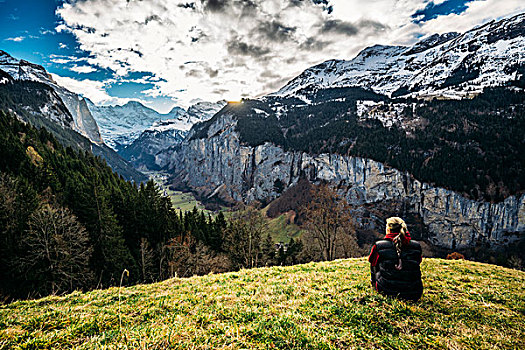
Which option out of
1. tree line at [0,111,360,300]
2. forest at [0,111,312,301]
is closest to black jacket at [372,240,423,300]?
forest at [0,111,312,301]

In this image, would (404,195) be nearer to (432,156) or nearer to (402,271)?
(432,156)

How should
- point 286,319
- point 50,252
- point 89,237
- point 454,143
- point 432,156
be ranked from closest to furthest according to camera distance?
point 286,319, point 50,252, point 89,237, point 432,156, point 454,143

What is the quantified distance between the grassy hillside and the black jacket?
34 cm

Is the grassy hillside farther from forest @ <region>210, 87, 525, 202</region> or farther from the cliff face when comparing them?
forest @ <region>210, 87, 525, 202</region>

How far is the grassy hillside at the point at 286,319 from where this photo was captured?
4.73m

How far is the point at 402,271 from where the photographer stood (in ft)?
22.1

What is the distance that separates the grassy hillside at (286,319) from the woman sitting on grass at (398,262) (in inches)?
14.2

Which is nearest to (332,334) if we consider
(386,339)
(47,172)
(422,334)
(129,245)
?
(386,339)

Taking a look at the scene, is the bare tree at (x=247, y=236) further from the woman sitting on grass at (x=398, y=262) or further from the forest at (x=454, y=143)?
the forest at (x=454, y=143)

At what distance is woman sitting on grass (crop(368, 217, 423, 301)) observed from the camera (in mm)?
6531

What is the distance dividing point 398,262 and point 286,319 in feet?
11.6

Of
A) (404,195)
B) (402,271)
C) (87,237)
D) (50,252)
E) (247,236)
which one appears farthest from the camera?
(404,195)

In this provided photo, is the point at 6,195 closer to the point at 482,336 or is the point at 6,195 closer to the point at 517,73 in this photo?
the point at 482,336

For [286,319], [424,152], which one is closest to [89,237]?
[286,319]
